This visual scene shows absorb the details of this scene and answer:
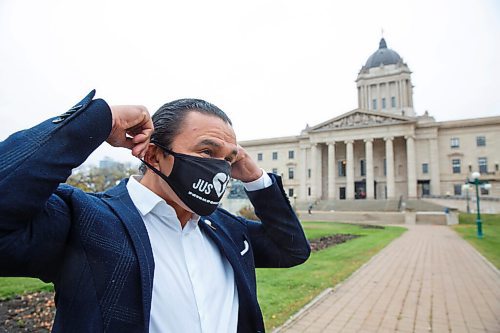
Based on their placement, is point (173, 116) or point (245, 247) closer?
point (173, 116)

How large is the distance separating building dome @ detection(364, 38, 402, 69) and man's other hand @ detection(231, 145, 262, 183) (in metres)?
80.4

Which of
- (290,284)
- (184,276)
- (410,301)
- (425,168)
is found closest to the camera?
(184,276)

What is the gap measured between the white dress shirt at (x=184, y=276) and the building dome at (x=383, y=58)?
81.1 metres

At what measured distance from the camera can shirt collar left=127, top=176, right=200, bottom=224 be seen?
1595 mm

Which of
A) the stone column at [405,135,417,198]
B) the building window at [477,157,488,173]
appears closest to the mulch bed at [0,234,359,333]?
the stone column at [405,135,417,198]

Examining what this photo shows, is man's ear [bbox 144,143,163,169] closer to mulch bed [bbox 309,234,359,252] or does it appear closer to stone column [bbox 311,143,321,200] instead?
mulch bed [bbox 309,234,359,252]

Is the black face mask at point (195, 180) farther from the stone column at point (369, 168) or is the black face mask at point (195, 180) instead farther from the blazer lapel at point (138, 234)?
the stone column at point (369, 168)

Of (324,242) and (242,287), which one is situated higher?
(242,287)

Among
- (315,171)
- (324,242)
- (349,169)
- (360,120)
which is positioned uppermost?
(360,120)

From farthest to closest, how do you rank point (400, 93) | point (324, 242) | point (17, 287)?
point (400, 93) < point (324, 242) < point (17, 287)

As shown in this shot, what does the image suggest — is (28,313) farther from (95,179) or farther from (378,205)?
(378,205)

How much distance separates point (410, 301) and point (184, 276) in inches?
265

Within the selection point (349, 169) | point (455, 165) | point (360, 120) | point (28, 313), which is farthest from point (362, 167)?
point (28, 313)

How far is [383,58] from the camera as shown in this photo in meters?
75.0
